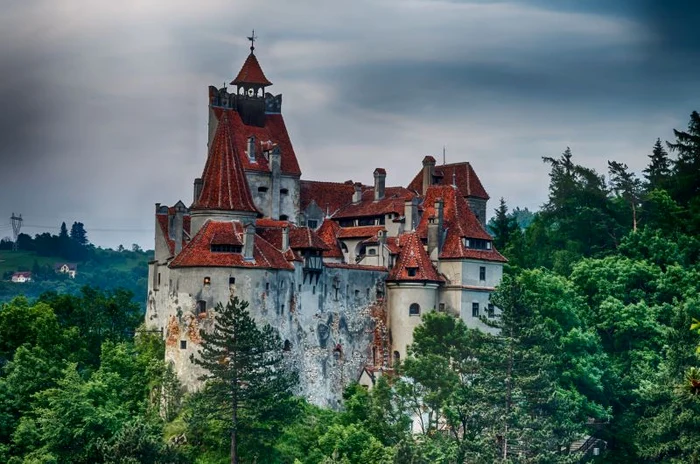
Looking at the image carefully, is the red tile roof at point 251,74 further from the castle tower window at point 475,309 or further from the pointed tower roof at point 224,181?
the castle tower window at point 475,309

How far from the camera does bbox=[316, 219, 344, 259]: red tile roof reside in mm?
94312

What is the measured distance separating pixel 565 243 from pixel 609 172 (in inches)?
345

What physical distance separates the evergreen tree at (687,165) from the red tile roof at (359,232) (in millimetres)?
29105

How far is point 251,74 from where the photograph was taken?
10106 centimetres

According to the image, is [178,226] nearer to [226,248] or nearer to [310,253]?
[226,248]

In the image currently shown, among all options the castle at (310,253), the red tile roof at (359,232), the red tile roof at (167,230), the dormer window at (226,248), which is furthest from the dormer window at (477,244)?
the red tile roof at (167,230)

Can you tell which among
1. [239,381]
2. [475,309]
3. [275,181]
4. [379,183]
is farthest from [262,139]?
[239,381]

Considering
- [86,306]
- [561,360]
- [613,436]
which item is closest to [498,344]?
[561,360]

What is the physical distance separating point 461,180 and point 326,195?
979cm

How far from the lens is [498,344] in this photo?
82812 millimetres

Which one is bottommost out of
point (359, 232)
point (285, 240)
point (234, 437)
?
point (234, 437)

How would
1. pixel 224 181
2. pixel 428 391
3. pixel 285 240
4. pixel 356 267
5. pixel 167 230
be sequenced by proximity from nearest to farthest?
pixel 428 391 → pixel 224 181 → pixel 285 240 → pixel 356 267 → pixel 167 230

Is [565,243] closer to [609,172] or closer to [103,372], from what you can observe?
[609,172]

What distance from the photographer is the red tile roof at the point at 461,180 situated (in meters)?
101
